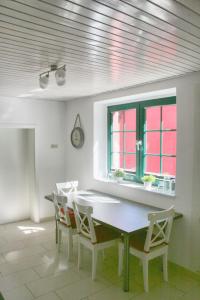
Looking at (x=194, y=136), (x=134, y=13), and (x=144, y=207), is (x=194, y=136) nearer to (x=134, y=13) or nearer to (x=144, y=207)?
(x=144, y=207)

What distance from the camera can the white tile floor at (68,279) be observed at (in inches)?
104

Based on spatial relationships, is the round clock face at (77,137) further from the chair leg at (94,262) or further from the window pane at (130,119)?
the chair leg at (94,262)

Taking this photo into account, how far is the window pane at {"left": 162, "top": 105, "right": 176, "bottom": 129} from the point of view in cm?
355

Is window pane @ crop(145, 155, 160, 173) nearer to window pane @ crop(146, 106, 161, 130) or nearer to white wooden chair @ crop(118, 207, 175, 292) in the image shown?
window pane @ crop(146, 106, 161, 130)

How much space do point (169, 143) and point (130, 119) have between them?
87cm

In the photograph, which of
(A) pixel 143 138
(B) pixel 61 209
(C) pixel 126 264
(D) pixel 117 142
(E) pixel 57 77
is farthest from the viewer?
(D) pixel 117 142

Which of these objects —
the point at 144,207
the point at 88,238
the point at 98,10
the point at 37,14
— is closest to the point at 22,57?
the point at 37,14

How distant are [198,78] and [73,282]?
278cm

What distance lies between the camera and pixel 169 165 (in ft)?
11.9

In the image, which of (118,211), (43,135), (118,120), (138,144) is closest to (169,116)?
(138,144)

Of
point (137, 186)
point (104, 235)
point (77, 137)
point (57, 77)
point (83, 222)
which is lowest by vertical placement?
point (104, 235)

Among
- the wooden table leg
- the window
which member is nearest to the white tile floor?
the wooden table leg

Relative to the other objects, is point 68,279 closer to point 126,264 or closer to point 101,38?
point 126,264

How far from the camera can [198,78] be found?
2904mm
